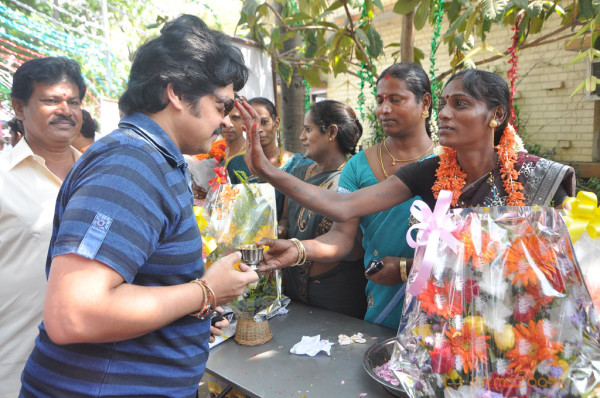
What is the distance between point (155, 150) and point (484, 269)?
40.5 inches

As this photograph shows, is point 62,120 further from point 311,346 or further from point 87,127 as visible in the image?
point 87,127

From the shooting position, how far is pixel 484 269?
121 cm

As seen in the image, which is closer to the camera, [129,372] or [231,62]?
[129,372]

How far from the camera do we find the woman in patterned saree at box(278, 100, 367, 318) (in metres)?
2.71

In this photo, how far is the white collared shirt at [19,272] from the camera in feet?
6.68

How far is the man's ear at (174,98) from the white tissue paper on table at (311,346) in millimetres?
1258

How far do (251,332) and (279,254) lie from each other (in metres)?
0.42

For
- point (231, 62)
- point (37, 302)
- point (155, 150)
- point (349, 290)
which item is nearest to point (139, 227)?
point (155, 150)

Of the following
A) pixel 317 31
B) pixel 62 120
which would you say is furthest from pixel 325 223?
pixel 317 31

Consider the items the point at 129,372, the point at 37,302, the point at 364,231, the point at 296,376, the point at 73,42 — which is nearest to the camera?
the point at 129,372

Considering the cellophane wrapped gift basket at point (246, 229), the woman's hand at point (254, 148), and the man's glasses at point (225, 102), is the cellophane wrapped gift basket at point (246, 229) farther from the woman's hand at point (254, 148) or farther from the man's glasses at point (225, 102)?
the man's glasses at point (225, 102)

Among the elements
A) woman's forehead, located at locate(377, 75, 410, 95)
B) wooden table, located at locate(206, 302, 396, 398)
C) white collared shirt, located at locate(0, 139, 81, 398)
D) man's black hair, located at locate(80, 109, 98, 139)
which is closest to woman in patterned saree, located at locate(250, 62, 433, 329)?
woman's forehead, located at locate(377, 75, 410, 95)

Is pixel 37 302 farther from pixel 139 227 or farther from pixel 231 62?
pixel 231 62

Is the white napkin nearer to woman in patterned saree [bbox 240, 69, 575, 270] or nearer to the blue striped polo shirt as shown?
woman in patterned saree [bbox 240, 69, 575, 270]
